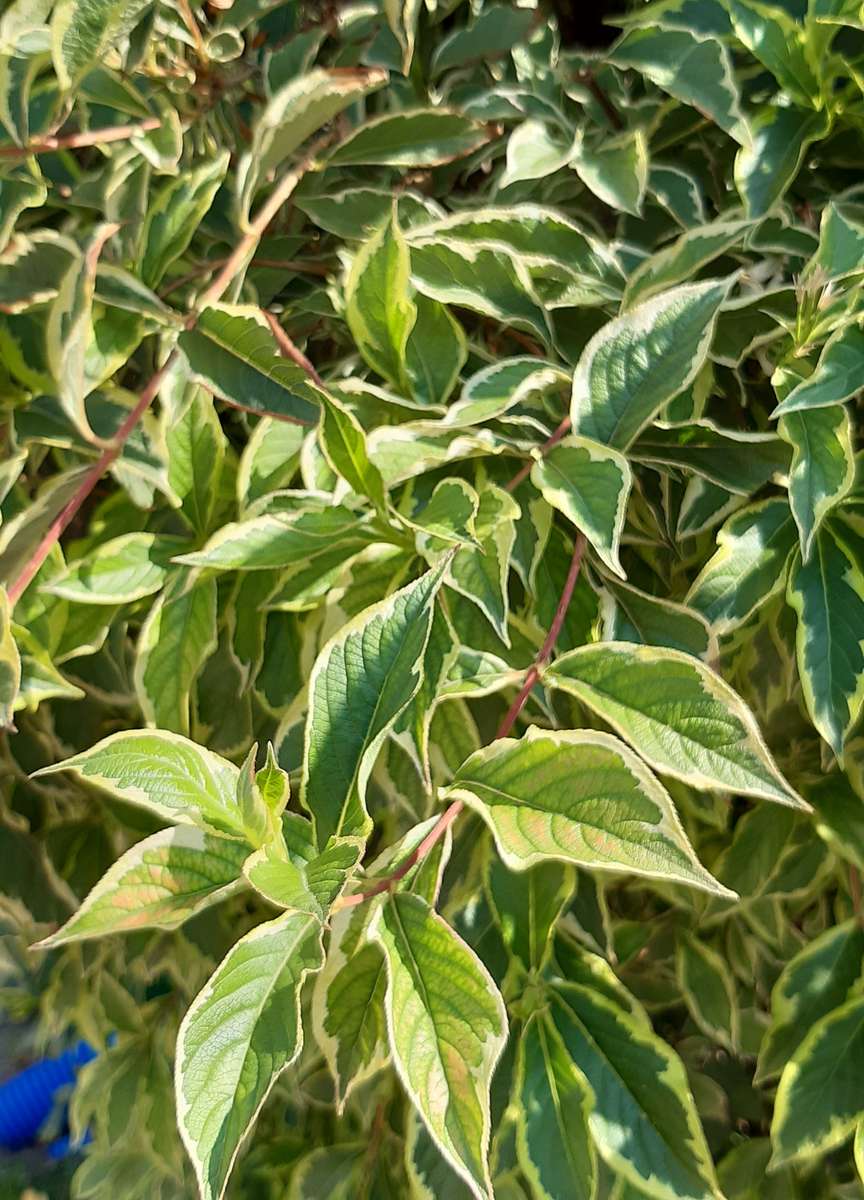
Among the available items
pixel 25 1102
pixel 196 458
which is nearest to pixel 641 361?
pixel 196 458

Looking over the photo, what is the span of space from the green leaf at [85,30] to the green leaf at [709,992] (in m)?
0.72

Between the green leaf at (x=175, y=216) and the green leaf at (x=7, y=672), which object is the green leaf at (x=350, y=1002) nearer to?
the green leaf at (x=7, y=672)

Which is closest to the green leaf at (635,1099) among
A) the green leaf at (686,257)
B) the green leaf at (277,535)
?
the green leaf at (277,535)

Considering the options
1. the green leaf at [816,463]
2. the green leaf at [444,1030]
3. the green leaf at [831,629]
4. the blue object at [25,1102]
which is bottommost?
the blue object at [25,1102]

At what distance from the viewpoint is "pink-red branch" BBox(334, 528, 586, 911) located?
1.59 ft

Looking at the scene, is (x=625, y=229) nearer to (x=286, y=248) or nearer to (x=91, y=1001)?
(x=286, y=248)

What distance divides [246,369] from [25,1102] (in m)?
2.73

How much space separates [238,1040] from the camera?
41cm

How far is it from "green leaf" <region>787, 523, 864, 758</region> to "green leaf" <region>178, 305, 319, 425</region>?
12.0 inches

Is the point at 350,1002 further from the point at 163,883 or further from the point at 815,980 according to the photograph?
the point at 815,980

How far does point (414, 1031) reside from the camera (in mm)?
431

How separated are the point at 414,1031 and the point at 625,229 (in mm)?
574

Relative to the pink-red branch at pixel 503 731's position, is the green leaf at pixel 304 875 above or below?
above

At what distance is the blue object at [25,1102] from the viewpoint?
260 cm
